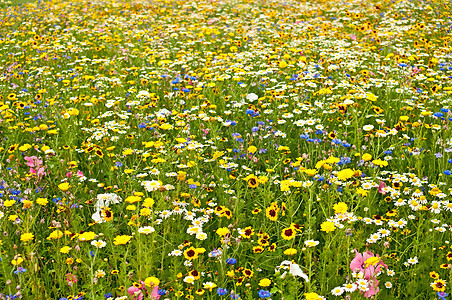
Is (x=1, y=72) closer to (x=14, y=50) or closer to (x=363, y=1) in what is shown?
(x=14, y=50)

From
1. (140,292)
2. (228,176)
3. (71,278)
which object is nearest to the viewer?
(140,292)

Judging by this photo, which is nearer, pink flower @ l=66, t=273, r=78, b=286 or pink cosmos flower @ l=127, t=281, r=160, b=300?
pink cosmos flower @ l=127, t=281, r=160, b=300

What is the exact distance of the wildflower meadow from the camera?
232 centimetres

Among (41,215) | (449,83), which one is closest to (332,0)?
(449,83)

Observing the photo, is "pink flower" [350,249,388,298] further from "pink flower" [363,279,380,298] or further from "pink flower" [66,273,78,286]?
"pink flower" [66,273,78,286]

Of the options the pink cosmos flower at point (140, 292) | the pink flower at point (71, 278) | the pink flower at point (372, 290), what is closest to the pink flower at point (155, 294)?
the pink cosmos flower at point (140, 292)

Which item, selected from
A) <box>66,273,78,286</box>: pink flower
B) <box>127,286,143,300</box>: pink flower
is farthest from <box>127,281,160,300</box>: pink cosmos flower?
<box>66,273,78,286</box>: pink flower

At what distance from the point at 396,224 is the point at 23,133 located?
12.2 feet

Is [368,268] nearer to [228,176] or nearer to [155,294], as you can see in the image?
[155,294]

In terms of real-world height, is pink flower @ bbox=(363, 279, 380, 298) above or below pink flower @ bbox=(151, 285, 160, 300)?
below

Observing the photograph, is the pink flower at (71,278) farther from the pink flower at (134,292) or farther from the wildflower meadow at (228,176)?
the pink flower at (134,292)

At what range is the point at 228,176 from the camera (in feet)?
11.8

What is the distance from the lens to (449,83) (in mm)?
5348

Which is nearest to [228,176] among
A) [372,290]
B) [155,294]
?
[155,294]
